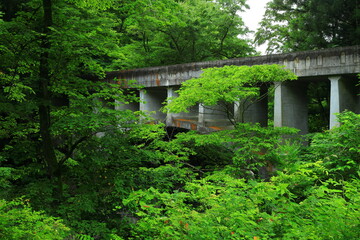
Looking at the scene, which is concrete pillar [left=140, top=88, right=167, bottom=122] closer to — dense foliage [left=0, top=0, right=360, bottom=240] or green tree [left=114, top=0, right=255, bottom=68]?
green tree [left=114, top=0, right=255, bottom=68]

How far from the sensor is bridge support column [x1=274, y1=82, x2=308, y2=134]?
1384cm

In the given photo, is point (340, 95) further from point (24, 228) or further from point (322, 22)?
point (24, 228)

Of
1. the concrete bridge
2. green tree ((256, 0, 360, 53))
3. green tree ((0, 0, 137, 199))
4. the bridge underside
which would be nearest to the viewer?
green tree ((0, 0, 137, 199))

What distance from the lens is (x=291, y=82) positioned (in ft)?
45.9

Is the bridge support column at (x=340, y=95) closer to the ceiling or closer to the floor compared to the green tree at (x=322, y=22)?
closer to the floor

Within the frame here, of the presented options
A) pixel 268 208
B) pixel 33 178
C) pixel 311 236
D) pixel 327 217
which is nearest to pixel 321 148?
pixel 268 208

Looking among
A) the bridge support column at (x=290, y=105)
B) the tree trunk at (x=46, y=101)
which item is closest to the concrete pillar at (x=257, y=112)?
the bridge support column at (x=290, y=105)

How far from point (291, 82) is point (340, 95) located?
217 cm

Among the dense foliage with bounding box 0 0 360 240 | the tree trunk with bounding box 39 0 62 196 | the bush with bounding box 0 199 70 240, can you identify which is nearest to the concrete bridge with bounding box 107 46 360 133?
the dense foliage with bounding box 0 0 360 240

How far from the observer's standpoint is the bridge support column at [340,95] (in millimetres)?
12312

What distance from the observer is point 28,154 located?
7.25 m

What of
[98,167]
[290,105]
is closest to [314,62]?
[290,105]

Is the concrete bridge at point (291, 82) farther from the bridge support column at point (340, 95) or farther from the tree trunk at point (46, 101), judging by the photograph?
the tree trunk at point (46, 101)

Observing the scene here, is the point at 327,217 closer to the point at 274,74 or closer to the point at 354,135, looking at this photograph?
the point at 354,135
